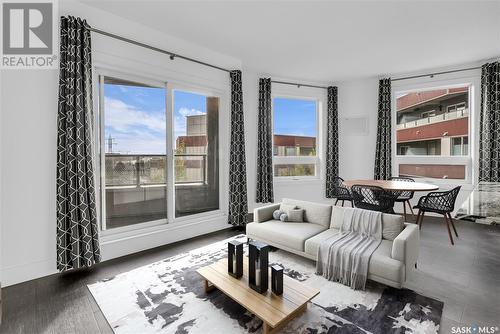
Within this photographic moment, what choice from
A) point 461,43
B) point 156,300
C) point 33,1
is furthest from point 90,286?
point 461,43

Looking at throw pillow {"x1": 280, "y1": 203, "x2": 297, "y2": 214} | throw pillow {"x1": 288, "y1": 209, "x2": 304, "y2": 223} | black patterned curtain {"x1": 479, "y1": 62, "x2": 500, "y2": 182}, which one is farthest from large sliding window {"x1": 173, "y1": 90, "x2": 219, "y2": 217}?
black patterned curtain {"x1": 479, "y1": 62, "x2": 500, "y2": 182}

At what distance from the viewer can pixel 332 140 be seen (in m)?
5.85

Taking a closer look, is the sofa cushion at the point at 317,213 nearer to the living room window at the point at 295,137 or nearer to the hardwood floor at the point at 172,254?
the hardwood floor at the point at 172,254

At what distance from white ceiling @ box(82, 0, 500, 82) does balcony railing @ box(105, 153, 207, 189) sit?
182cm

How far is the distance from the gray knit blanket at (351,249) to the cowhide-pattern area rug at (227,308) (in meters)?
0.10

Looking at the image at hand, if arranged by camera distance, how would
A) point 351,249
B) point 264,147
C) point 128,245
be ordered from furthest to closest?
point 264,147, point 128,245, point 351,249

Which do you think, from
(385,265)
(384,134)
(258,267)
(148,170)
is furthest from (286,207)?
(384,134)

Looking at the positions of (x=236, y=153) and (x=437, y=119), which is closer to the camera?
(x=236, y=153)

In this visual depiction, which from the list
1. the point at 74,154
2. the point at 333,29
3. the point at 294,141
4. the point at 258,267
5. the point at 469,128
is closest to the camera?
the point at 258,267

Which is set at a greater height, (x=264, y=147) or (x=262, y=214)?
(x=264, y=147)

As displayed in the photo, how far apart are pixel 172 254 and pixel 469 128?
230 inches

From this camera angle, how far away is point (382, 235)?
2723 mm

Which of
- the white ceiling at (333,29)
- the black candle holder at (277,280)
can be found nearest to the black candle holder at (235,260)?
the black candle holder at (277,280)

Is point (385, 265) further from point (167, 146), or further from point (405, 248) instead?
point (167, 146)
